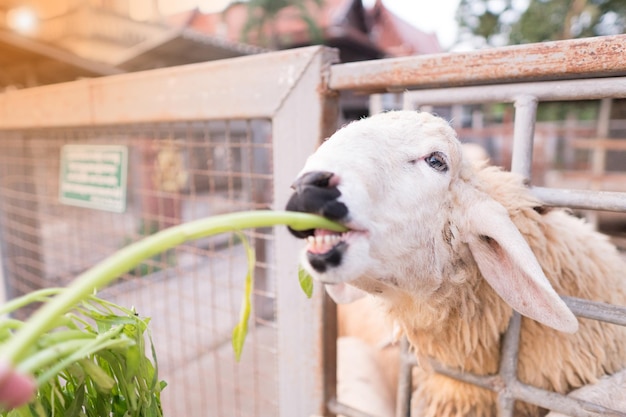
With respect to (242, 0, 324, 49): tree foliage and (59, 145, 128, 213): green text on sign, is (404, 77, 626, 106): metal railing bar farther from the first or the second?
(242, 0, 324, 49): tree foliage

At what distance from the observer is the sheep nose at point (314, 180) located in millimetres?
911

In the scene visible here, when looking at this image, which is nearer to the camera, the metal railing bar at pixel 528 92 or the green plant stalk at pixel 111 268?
the green plant stalk at pixel 111 268

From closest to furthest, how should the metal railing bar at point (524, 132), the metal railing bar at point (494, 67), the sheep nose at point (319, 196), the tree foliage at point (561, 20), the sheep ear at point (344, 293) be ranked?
the sheep nose at point (319, 196), the metal railing bar at point (494, 67), the metal railing bar at point (524, 132), the sheep ear at point (344, 293), the tree foliage at point (561, 20)

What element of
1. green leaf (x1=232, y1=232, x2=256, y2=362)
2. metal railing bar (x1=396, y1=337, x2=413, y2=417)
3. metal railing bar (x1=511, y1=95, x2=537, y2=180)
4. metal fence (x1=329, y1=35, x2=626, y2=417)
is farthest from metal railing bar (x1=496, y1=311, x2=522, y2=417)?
green leaf (x1=232, y1=232, x2=256, y2=362)

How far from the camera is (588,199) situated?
1.11m

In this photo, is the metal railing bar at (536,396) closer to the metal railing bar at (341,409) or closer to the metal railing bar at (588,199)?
the metal railing bar at (341,409)

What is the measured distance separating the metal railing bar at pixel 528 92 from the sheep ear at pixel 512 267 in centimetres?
31

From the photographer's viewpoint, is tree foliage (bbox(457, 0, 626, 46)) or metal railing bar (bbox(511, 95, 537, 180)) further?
tree foliage (bbox(457, 0, 626, 46))

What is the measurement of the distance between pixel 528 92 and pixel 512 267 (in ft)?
1.62

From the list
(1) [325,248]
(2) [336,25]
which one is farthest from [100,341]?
(2) [336,25]

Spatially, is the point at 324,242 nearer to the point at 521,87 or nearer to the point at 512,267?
the point at 512,267

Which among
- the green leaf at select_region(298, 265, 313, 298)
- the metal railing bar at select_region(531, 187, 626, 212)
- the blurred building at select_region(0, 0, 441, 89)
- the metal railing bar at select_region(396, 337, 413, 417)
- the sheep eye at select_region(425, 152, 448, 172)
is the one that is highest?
the blurred building at select_region(0, 0, 441, 89)

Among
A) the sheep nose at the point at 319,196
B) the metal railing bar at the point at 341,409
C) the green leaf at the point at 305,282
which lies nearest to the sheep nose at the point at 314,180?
the sheep nose at the point at 319,196

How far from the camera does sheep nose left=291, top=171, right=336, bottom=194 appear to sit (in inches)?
35.9
